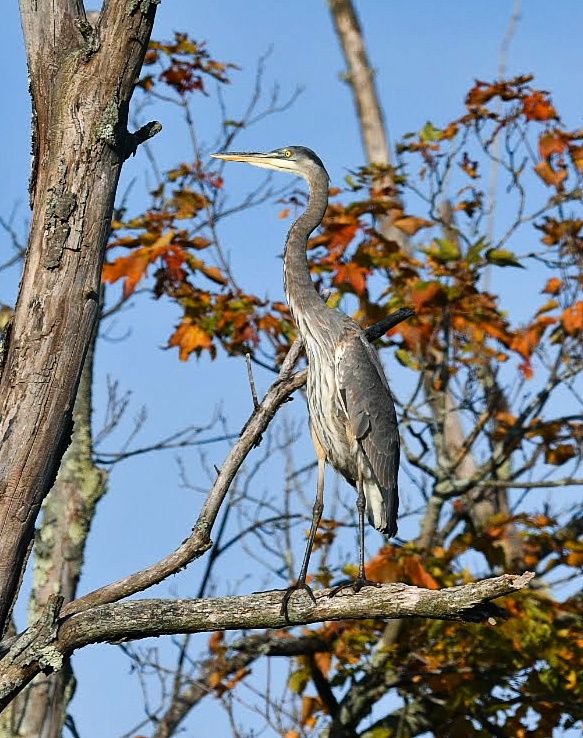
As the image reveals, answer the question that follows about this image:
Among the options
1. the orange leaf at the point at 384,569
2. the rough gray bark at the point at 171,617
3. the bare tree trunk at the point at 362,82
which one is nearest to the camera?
the rough gray bark at the point at 171,617

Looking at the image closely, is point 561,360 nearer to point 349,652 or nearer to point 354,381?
point 349,652

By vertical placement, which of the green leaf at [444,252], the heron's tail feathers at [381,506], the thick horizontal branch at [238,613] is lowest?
the thick horizontal branch at [238,613]

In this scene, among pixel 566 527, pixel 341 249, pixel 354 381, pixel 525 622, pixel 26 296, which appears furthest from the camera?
pixel 566 527

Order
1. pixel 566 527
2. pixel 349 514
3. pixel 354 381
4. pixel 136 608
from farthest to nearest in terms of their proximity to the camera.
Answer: pixel 349 514
pixel 566 527
pixel 354 381
pixel 136 608

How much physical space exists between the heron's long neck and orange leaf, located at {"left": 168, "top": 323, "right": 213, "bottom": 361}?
199 centimetres

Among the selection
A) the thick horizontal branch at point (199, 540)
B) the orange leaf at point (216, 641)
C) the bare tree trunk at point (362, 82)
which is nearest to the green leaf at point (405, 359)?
the orange leaf at point (216, 641)

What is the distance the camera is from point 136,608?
3.05 meters

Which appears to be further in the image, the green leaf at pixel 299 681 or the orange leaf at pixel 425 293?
the green leaf at pixel 299 681

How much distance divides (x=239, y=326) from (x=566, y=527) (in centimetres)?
244

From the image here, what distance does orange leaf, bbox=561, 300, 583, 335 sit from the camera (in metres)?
6.64

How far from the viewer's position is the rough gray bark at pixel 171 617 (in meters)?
3.01

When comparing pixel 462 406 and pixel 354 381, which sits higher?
pixel 462 406

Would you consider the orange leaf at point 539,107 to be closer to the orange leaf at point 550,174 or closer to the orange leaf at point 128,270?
the orange leaf at point 550,174

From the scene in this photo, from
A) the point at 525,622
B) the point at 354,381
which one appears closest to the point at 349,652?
the point at 525,622
